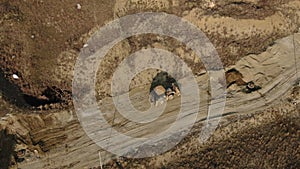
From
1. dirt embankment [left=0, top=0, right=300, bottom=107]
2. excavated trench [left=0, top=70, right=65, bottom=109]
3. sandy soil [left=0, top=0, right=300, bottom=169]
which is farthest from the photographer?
dirt embankment [left=0, top=0, right=300, bottom=107]

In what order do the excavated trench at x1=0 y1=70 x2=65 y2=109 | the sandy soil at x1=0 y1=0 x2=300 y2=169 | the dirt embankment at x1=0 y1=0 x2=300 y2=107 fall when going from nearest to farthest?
the sandy soil at x1=0 y1=0 x2=300 y2=169
the excavated trench at x1=0 y1=70 x2=65 y2=109
the dirt embankment at x1=0 y1=0 x2=300 y2=107

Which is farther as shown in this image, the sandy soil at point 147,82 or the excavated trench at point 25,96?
the excavated trench at point 25,96

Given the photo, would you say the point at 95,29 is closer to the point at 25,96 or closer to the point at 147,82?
the point at 147,82

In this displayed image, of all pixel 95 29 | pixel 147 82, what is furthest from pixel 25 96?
pixel 147 82

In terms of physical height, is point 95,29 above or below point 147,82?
above

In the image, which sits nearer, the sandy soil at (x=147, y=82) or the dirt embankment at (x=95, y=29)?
the sandy soil at (x=147, y=82)

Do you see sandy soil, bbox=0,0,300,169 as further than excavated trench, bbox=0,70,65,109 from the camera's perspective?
No

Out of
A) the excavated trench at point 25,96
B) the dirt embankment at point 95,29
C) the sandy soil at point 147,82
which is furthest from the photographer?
the dirt embankment at point 95,29

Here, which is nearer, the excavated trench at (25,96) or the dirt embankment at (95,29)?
the excavated trench at (25,96)

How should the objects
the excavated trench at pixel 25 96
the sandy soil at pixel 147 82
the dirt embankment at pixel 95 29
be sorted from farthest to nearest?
the dirt embankment at pixel 95 29 → the excavated trench at pixel 25 96 → the sandy soil at pixel 147 82

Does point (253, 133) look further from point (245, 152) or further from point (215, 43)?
point (215, 43)

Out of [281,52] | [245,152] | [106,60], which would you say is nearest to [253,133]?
[245,152]
